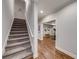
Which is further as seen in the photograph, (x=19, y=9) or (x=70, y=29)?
(x=19, y=9)

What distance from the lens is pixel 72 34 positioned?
11.2ft

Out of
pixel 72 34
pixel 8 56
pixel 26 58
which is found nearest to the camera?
pixel 8 56

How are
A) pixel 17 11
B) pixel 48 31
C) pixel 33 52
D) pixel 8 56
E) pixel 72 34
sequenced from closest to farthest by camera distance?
1. pixel 8 56
2. pixel 33 52
3. pixel 72 34
4. pixel 17 11
5. pixel 48 31

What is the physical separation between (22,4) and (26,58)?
20.2 feet

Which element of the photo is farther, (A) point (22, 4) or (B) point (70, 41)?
(A) point (22, 4)

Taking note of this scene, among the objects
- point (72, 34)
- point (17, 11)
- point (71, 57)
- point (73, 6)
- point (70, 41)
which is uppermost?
point (17, 11)

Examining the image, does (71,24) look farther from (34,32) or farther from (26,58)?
(26,58)

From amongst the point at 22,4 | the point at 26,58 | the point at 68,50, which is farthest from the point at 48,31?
the point at 26,58

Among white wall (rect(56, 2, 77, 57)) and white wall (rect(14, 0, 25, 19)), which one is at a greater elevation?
white wall (rect(14, 0, 25, 19))

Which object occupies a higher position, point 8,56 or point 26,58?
point 8,56

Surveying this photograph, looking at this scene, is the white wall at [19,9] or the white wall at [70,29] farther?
the white wall at [19,9]

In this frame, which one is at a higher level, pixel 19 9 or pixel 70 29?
pixel 19 9

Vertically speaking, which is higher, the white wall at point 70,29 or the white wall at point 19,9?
the white wall at point 19,9

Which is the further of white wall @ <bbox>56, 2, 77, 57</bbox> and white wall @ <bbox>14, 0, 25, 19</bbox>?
white wall @ <bbox>14, 0, 25, 19</bbox>
